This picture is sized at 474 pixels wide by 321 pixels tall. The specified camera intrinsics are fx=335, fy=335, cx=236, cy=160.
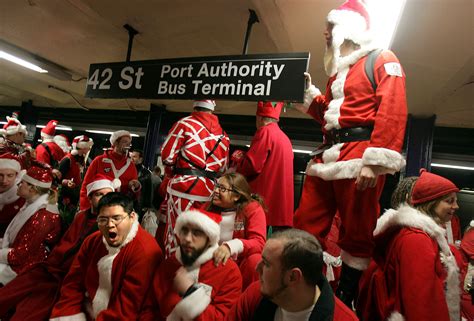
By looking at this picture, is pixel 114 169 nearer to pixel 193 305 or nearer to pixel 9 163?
pixel 9 163

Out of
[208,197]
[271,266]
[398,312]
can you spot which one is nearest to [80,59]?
[208,197]

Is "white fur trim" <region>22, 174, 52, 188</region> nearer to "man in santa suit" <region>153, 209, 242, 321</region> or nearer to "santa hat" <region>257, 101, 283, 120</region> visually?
"man in santa suit" <region>153, 209, 242, 321</region>

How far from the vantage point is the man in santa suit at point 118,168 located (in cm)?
429

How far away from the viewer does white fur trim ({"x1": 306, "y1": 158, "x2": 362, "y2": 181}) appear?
5.78 ft

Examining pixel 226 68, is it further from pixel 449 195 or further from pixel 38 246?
pixel 38 246

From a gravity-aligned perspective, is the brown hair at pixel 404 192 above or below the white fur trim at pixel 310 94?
below

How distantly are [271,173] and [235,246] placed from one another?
0.92m

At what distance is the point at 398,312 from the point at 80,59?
505cm

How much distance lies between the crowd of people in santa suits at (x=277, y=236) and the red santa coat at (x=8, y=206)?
64cm

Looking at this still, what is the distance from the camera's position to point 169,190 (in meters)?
2.80

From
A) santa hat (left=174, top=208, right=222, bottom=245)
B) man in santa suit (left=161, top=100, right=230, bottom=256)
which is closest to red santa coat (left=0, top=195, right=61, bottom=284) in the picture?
man in santa suit (left=161, top=100, right=230, bottom=256)

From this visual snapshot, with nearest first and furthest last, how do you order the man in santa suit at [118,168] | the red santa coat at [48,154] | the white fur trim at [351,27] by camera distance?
the white fur trim at [351,27], the man in santa suit at [118,168], the red santa coat at [48,154]

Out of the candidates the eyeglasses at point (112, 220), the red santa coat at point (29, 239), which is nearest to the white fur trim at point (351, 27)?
the eyeglasses at point (112, 220)

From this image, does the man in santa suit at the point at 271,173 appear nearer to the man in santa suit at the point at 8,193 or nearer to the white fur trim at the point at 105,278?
the white fur trim at the point at 105,278
